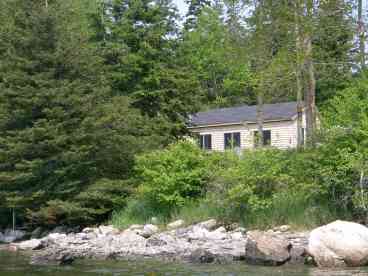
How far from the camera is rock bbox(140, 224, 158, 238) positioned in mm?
19938

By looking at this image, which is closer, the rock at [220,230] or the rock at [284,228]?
the rock at [284,228]

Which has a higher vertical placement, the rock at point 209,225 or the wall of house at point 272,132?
the wall of house at point 272,132

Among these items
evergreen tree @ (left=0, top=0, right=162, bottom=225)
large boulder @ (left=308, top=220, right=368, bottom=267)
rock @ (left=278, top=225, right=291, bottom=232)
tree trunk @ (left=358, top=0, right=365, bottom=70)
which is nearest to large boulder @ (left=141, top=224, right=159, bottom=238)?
evergreen tree @ (left=0, top=0, right=162, bottom=225)

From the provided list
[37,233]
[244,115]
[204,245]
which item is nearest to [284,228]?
[204,245]

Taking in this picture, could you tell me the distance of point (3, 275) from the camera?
15.0 meters

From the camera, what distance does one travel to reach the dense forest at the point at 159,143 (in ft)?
61.1

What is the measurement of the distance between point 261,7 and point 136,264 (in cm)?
1064

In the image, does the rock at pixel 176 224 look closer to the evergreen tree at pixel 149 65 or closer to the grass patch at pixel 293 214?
the grass patch at pixel 293 214

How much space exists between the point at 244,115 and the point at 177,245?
19.8 m

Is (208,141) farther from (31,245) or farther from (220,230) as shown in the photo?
(220,230)

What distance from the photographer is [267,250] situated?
15297 mm

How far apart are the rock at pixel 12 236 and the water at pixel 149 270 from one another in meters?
6.33

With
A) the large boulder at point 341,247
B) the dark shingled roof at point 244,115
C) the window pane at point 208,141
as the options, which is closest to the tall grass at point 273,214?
the large boulder at point 341,247

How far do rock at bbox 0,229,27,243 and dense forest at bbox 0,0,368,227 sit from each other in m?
0.62
